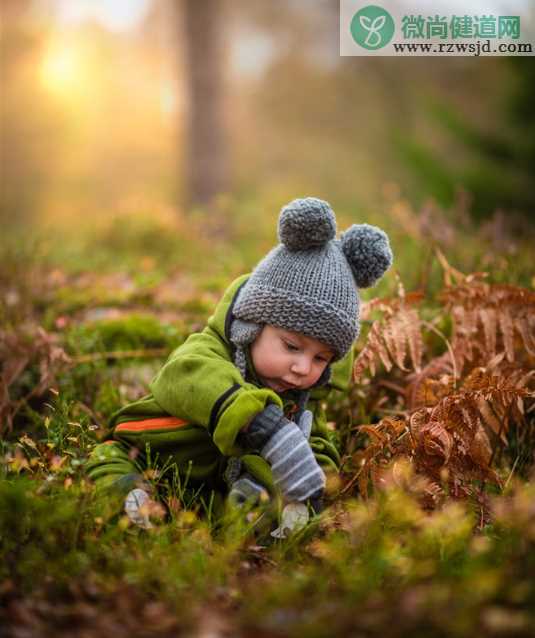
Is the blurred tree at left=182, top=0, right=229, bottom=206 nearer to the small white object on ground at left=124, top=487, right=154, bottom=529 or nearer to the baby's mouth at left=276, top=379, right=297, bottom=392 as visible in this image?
the baby's mouth at left=276, top=379, right=297, bottom=392

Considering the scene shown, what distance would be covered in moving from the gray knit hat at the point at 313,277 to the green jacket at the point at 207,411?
203 millimetres

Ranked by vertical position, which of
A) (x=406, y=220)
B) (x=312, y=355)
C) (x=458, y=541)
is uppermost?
(x=406, y=220)

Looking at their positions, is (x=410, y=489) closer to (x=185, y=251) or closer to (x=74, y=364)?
(x=74, y=364)

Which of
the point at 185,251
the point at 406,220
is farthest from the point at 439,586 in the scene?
the point at 185,251

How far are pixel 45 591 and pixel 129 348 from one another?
2374mm

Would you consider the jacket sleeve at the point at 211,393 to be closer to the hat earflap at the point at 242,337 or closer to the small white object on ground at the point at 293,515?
the hat earflap at the point at 242,337

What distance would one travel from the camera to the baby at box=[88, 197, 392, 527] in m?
2.74

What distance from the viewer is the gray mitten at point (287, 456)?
8.91ft

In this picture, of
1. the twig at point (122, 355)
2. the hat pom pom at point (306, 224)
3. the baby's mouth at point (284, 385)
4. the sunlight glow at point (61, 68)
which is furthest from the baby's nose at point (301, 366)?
the sunlight glow at point (61, 68)

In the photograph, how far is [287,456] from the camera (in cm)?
272

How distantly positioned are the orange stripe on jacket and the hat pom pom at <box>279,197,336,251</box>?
3.17 ft

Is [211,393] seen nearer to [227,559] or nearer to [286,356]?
[286,356]

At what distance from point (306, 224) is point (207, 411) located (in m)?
0.93

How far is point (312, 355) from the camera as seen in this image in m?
Answer: 2.97
